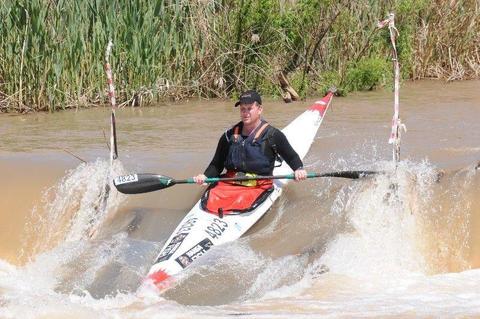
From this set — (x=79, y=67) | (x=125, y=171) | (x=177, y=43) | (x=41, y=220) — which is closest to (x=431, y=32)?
(x=177, y=43)


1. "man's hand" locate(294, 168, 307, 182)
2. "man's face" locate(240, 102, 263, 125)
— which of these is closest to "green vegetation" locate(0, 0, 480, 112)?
"man's face" locate(240, 102, 263, 125)

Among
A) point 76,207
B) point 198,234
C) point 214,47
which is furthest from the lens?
point 214,47

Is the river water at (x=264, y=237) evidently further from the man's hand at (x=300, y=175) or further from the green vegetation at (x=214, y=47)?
the green vegetation at (x=214, y=47)

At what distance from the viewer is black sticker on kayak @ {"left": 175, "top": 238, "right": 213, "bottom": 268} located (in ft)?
21.0

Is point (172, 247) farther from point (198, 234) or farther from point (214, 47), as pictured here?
point (214, 47)

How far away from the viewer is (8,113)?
1141 centimetres

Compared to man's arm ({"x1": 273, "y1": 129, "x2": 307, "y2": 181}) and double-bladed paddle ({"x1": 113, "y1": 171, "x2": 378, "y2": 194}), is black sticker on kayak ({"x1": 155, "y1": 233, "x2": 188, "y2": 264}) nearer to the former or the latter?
double-bladed paddle ({"x1": 113, "y1": 171, "x2": 378, "y2": 194})

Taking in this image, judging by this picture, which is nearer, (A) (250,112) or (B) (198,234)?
(B) (198,234)

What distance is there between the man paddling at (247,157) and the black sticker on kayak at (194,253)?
1.74ft

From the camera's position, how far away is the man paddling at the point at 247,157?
7.25m

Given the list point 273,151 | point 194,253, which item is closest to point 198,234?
point 194,253

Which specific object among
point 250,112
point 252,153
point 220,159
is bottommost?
point 220,159

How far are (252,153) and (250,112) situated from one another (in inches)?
12.3

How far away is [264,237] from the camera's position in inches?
279
